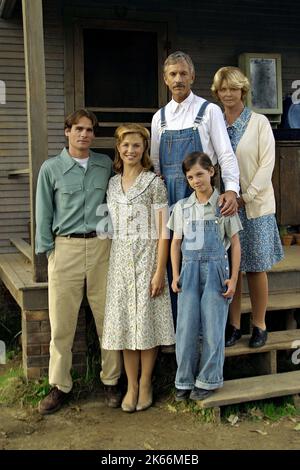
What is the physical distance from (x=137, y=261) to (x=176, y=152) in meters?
0.70

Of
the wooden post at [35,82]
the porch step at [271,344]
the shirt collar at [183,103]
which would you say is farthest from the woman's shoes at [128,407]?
the shirt collar at [183,103]

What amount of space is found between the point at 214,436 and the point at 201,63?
431 centimetres

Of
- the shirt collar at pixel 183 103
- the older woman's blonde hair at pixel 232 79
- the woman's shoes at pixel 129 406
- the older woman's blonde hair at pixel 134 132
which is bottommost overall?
the woman's shoes at pixel 129 406

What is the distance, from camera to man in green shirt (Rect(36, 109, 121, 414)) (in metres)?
3.51

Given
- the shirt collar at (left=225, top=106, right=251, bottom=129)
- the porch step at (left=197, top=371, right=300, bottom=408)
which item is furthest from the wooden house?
the shirt collar at (left=225, top=106, right=251, bottom=129)

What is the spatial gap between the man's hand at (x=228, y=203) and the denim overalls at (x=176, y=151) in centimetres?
26

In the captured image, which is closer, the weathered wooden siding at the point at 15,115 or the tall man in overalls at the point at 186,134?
the tall man in overalls at the point at 186,134

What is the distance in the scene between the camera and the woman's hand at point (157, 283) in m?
3.46

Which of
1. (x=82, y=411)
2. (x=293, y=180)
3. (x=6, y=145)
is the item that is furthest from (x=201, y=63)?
(x=82, y=411)

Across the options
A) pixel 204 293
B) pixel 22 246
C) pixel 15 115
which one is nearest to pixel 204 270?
pixel 204 293

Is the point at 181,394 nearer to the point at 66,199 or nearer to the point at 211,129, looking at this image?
the point at 66,199

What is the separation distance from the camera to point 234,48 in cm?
646

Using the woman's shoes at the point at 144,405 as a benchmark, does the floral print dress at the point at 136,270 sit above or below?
above

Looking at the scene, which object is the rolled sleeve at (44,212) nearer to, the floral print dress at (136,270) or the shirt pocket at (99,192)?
the shirt pocket at (99,192)
